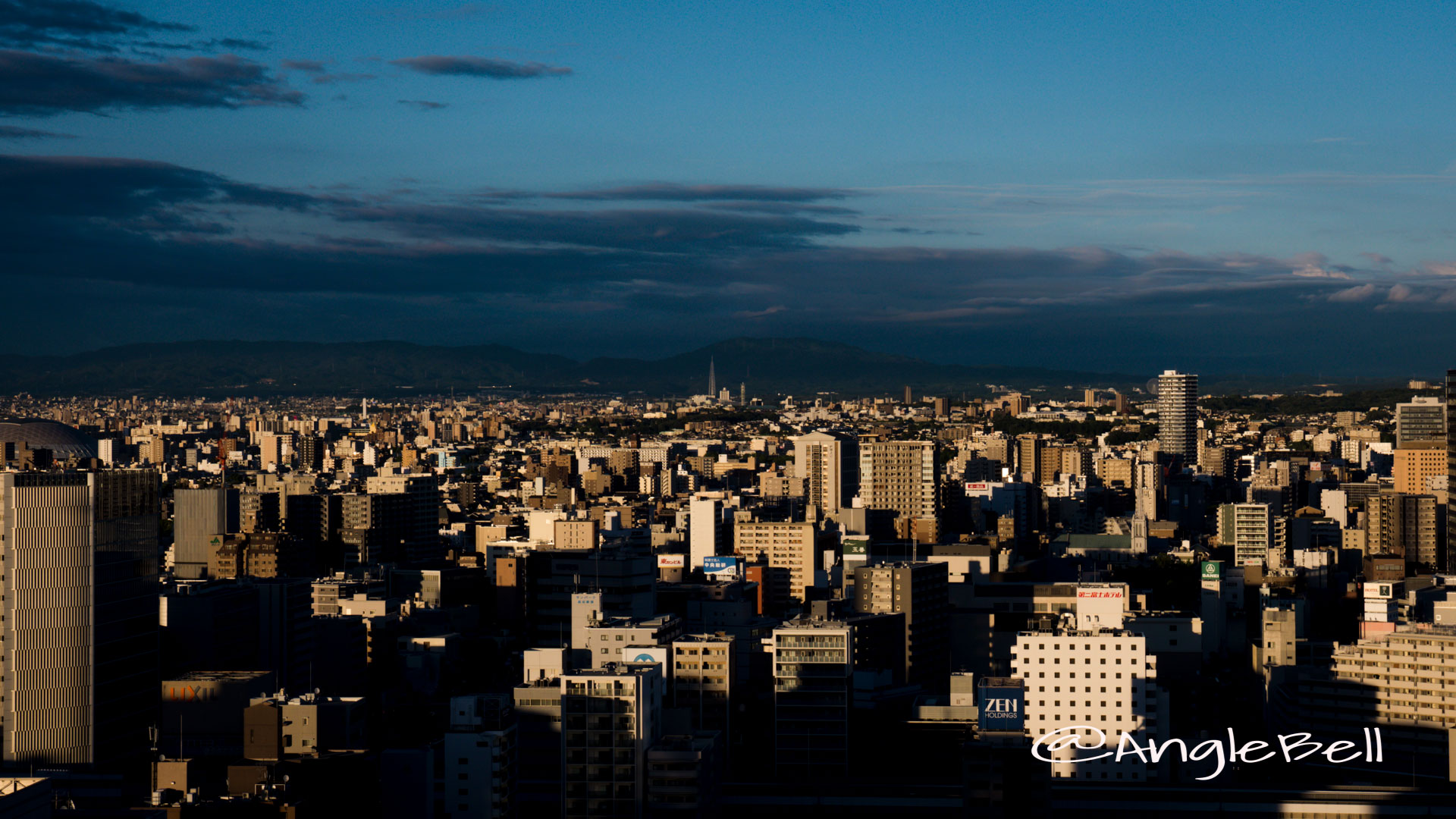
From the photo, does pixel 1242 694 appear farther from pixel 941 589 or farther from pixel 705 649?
pixel 705 649

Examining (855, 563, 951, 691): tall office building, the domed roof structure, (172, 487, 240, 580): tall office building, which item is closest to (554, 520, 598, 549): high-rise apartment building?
(172, 487, 240, 580): tall office building

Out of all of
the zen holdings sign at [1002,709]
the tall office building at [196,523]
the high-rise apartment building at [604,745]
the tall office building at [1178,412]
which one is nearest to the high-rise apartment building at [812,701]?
the zen holdings sign at [1002,709]

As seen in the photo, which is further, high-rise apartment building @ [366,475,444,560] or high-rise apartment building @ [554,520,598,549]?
high-rise apartment building @ [366,475,444,560]

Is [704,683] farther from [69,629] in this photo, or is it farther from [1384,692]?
[1384,692]

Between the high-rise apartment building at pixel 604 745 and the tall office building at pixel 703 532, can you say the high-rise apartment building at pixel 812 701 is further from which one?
the tall office building at pixel 703 532

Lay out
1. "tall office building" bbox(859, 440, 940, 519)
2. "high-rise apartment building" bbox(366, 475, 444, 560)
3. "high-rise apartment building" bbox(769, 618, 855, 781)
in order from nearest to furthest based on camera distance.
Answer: "high-rise apartment building" bbox(769, 618, 855, 781)
"high-rise apartment building" bbox(366, 475, 444, 560)
"tall office building" bbox(859, 440, 940, 519)

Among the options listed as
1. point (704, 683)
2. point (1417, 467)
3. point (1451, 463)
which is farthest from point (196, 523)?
→ point (1417, 467)

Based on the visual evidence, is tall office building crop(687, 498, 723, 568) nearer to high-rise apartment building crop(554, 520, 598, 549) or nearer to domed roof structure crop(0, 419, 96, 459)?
high-rise apartment building crop(554, 520, 598, 549)
